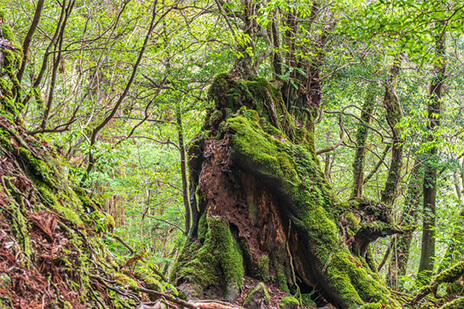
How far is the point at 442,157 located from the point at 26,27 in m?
10.4

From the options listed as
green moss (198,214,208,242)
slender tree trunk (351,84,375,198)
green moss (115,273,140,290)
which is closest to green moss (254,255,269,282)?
green moss (198,214,208,242)

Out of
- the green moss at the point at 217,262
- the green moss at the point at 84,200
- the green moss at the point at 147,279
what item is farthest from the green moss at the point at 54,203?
the green moss at the point at 217,262

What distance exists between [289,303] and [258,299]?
610 millimetres

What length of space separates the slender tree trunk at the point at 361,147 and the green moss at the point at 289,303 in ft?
11.6

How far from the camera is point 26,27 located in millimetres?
7270

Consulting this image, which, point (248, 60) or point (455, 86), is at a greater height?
point (455, 86)

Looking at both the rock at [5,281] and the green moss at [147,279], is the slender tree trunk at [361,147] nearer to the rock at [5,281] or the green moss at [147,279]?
the green moss at [147,279]

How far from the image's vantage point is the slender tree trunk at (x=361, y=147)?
7.78 meters

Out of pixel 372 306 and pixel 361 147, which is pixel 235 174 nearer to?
pixel 372 306

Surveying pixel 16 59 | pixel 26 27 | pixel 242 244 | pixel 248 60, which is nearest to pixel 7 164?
pixel 16 59

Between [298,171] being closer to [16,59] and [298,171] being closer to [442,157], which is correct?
[16,59]

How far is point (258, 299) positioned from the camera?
449 cm

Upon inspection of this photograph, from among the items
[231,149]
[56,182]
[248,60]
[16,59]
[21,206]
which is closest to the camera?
[21,206]

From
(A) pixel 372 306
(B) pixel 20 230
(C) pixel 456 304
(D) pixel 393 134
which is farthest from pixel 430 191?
(B) pixel 20 230
